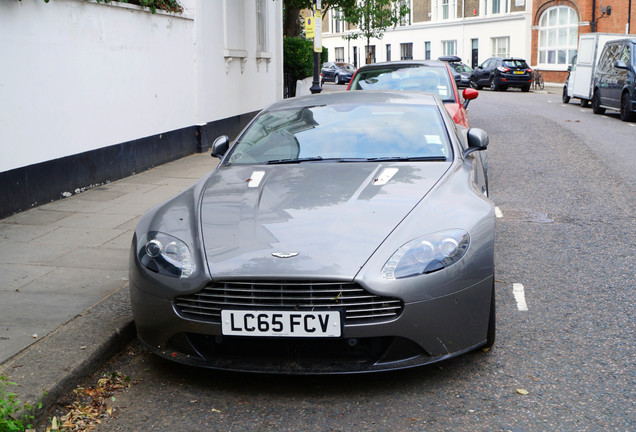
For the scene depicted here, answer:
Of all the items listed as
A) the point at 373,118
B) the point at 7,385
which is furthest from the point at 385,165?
the point at 7,385

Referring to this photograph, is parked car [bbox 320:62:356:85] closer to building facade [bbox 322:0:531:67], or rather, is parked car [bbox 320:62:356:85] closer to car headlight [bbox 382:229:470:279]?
building facade [bbox 322:0:531:67]

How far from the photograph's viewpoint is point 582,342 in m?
4.61

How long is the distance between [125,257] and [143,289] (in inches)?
94.2

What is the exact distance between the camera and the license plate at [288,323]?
3709 millimetres

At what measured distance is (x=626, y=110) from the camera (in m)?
20.6

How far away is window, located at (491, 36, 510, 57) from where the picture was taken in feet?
183

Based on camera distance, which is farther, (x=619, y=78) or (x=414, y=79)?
(x=619, y=78)

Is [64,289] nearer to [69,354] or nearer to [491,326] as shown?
[69,354]

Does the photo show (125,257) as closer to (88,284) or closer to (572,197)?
(88,284)

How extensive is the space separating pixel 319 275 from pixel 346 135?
214cm

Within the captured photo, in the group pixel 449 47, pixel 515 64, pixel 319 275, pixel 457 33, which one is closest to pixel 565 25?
pixel 515 64

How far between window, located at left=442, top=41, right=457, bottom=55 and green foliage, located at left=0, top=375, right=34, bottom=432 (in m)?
61.6

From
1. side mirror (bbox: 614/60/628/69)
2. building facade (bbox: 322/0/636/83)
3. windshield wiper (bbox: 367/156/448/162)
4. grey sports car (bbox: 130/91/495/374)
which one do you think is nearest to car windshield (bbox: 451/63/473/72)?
building facade (bbox: 322/0/636/83)

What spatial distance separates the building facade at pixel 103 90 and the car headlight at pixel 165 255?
421 centimetres
